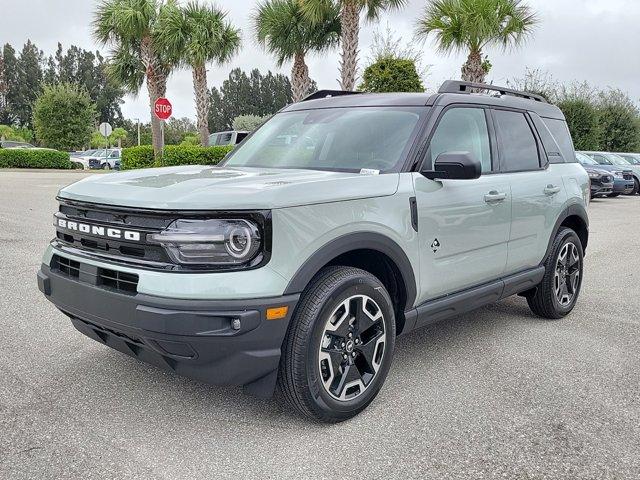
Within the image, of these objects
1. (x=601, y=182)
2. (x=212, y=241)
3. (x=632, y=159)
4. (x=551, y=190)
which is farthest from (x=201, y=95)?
(x=212, y=241)

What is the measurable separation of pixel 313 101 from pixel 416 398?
2351 millimetres

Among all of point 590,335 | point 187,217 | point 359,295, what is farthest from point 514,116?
point 187,217

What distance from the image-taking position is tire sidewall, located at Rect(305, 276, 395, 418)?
9.46 ft

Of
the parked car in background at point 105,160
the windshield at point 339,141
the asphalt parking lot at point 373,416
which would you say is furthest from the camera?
the parked car in background at point 105,160

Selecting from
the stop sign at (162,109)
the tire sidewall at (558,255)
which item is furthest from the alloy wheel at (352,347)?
the stop sign at (162,109)

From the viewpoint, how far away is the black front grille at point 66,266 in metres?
3.08

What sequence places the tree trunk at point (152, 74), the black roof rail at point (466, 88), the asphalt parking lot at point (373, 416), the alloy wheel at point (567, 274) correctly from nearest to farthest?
the asphalt parking lot at point (373, 416) → the black roof rail at point (466, 88) → the alloy wheel at point (567, 274) → the tree trunk at point (152, 74)

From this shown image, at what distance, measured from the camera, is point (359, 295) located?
3.09 metres

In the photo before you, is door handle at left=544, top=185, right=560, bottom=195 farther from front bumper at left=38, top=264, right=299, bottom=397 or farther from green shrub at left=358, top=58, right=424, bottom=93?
green shrub at left=358, top=58, right=424, bottom=93

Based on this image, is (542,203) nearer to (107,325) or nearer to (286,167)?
(286,167)

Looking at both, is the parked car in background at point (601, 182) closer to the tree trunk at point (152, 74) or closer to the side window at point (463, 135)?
the side window at point (463, 135)

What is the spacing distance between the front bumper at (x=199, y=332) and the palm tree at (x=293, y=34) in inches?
777

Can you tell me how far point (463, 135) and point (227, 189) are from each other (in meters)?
1.95

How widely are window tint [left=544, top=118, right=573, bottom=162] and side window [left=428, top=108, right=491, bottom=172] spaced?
1143mm
